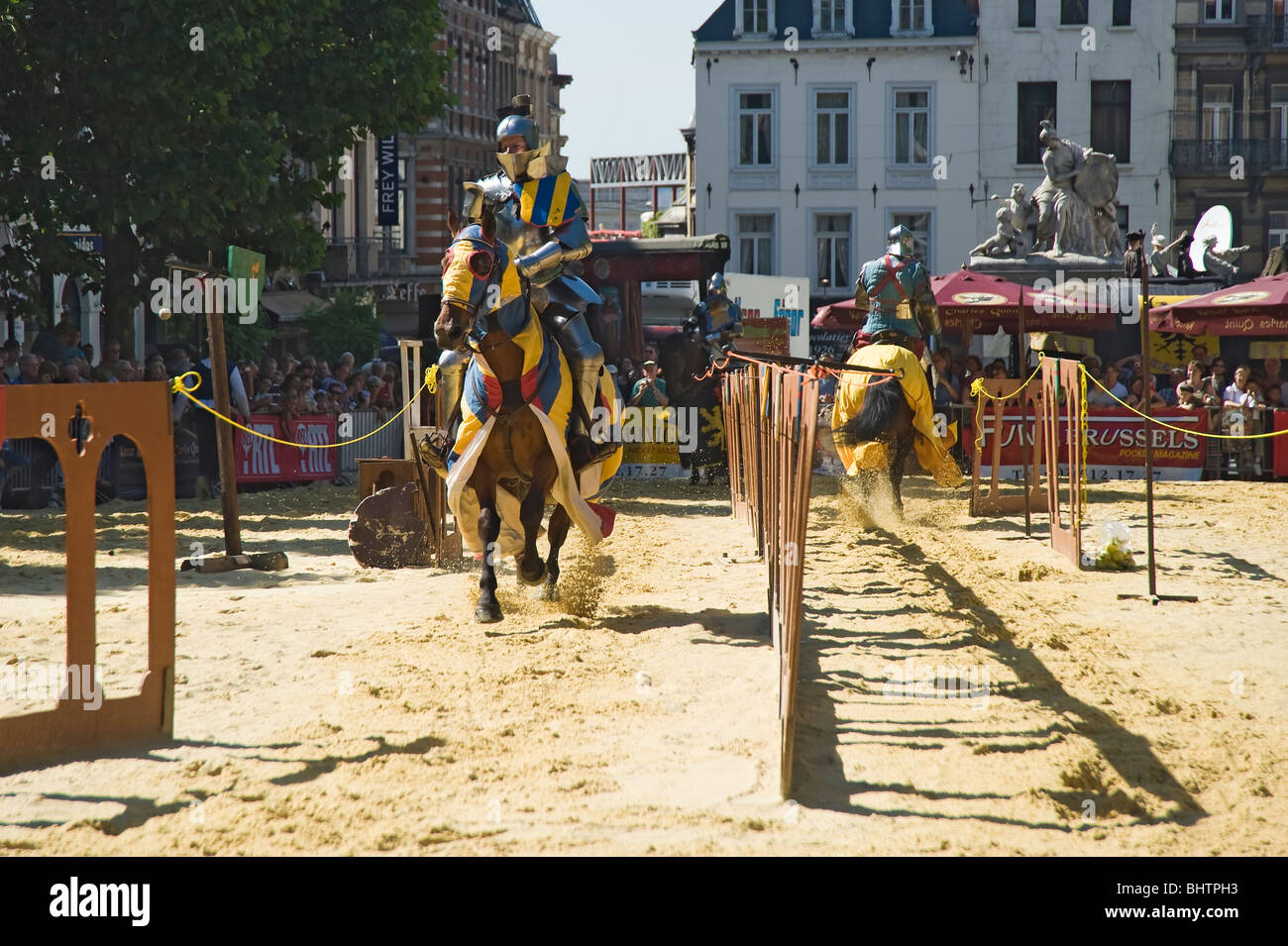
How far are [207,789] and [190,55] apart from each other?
14141 mm

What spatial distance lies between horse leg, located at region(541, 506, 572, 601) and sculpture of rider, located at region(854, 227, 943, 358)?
4638 millimetres

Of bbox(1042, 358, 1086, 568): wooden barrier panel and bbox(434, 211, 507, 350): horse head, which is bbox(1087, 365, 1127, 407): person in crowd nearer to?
bbox(1042, 358, 1086, 568): wooden barrier panel

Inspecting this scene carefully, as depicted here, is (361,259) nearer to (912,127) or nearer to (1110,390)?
(912,127)

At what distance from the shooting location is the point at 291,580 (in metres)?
10.7

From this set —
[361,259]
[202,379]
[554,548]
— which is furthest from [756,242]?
[554,548]

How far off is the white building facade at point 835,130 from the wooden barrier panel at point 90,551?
33129mm

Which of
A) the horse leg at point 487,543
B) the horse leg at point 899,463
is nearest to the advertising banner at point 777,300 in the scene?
the horse leg at point 899,463

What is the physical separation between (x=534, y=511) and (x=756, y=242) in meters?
31.9

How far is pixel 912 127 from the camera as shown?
3903cm

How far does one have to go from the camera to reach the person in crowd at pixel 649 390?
62.4ft

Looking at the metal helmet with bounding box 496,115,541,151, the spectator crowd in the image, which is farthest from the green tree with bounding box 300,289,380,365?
the metal helmet with bounding box 496,115,541,151

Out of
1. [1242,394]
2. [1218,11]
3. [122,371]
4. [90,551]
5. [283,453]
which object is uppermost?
[1218,11]

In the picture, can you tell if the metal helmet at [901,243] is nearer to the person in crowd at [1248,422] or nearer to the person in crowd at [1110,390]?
the person in crowd at [1110,390]
